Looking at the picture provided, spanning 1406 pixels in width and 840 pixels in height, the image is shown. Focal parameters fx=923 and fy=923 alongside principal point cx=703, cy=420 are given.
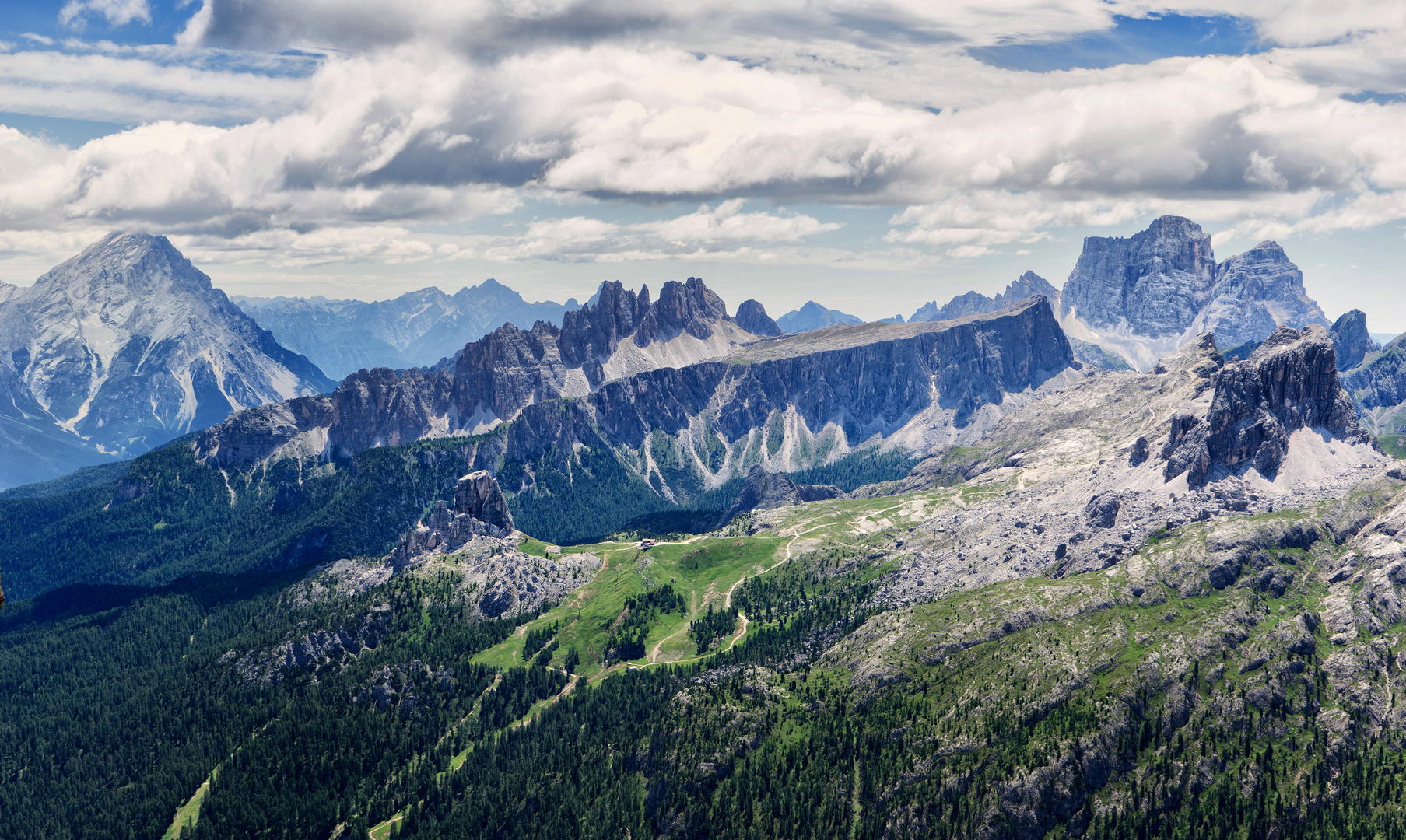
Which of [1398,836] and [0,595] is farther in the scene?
[1398,836]

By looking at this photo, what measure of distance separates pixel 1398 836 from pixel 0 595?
25009 cm

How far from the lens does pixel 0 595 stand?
188ft

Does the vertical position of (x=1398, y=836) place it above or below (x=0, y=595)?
below

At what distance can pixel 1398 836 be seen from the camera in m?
197
